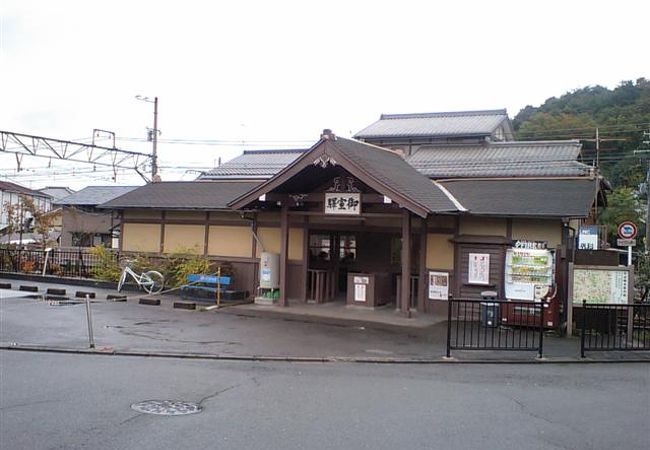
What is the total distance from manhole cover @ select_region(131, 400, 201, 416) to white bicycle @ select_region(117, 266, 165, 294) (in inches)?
498

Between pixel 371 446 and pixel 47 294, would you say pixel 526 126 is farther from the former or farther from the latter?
pixel 371 446

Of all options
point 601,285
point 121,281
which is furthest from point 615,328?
point 121,281

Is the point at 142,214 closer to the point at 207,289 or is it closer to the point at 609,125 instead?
the point at 207,289

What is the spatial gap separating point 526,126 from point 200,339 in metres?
45.7

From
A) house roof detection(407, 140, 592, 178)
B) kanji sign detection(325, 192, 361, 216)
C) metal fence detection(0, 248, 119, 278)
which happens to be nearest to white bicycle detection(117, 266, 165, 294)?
metal fence detection(0, 248, 119, 278)

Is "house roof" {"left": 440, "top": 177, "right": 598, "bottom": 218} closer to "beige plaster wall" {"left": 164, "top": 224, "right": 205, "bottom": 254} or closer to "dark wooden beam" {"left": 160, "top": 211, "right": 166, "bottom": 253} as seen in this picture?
"beige plaster wall" {"left": 164, "top": 224, "right": 205, "bottom": 254}

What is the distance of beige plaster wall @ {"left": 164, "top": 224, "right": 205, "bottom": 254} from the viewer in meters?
20.4

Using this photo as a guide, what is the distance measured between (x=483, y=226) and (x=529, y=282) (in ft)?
7.38

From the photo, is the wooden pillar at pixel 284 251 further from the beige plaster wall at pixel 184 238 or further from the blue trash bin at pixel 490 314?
the blue trash bin at pixel 490 314

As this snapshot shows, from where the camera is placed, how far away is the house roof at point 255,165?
1224 inches

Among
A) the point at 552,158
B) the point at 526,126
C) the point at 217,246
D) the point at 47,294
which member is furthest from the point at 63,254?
the point at 526,126

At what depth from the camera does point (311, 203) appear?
1778 centimetres

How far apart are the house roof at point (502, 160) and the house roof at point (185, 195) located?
28.0 ft

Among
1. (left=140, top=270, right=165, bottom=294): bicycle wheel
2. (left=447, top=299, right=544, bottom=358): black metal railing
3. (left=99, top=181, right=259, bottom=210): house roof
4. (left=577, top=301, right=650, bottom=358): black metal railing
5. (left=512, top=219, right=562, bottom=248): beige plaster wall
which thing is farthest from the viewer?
(left=99, top=181, right=259, bottom=210): house roof
